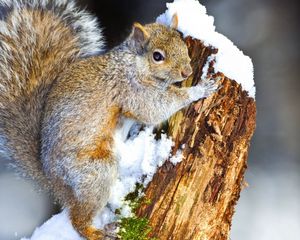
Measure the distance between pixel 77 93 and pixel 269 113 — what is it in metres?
2.11

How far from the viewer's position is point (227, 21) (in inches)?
180

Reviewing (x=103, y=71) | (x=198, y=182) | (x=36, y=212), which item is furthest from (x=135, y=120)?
(x=36, y=212)

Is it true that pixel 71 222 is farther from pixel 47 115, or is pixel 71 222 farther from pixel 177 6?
pixel 177 6

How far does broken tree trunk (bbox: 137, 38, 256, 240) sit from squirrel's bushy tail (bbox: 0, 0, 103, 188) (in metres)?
0.53

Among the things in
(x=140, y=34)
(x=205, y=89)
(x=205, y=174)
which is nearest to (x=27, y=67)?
(x=140, y=34)

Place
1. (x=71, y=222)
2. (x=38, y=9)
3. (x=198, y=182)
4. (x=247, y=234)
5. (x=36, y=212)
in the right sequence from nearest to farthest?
(x=198, y=182), (x=71, y=222), (x=38, y=9), (x=247, y=234), (x=36, y=212)

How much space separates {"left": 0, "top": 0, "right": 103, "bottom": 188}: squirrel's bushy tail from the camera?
2.80 metres

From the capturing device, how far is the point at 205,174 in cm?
247

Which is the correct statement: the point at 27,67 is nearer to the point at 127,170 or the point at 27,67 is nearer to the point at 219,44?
the point at 127,170

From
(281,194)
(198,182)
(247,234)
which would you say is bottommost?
(198,182)

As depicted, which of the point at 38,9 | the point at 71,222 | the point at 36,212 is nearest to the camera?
the point at 71,222

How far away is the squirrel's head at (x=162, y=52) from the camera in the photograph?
2596 millimetres

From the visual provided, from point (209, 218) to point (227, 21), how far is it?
2.28 m

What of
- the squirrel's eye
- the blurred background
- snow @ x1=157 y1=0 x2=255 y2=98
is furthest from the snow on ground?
the blurred background
